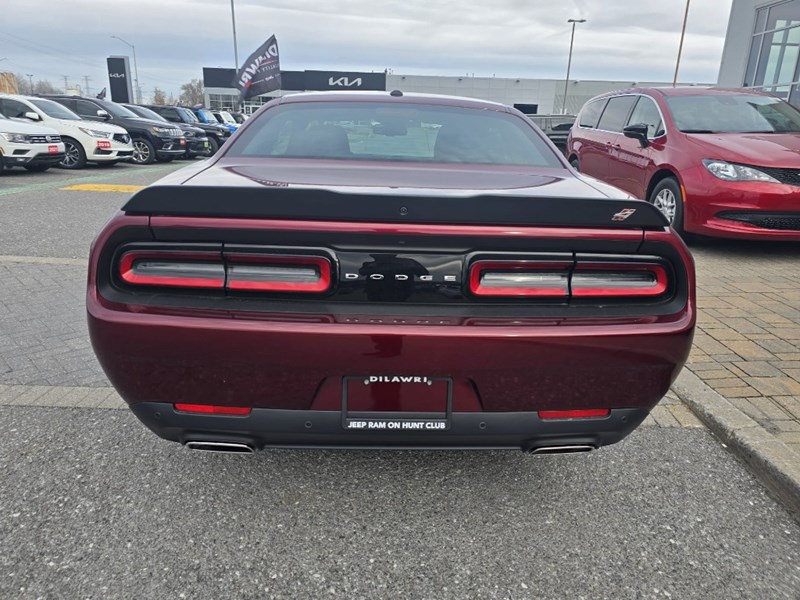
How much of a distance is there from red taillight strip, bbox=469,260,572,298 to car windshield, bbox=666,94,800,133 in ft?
18.6

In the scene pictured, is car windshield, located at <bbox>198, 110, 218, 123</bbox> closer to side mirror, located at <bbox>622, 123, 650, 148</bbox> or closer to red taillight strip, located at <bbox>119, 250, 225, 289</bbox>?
side mirror, located at <bbox>622, 123, 650, 148</bbox>

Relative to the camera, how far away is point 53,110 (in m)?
13.8

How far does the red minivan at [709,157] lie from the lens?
570 cm

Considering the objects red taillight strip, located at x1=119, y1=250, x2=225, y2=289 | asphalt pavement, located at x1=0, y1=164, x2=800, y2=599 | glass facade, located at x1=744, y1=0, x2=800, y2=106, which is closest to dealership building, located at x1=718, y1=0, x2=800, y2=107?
glass facade, located at x1=744, y1=0, x2=800, y2=106

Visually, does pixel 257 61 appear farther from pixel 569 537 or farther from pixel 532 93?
pixel 532 93

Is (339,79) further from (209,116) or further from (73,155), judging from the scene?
(73,155)

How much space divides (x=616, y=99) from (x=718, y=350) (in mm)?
5613

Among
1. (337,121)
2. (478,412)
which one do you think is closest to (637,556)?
(478,412)

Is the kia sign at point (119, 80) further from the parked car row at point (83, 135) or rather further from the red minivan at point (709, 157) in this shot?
the red minivan at point (709, 157)

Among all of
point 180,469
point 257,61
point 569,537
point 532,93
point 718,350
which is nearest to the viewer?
point 569,537

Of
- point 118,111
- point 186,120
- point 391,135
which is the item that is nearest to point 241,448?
point 391,135

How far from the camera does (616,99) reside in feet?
27.1

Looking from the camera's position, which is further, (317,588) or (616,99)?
(616,99)

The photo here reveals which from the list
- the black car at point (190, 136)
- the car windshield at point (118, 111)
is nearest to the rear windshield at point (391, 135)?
the car windshield at point (118, 111)
